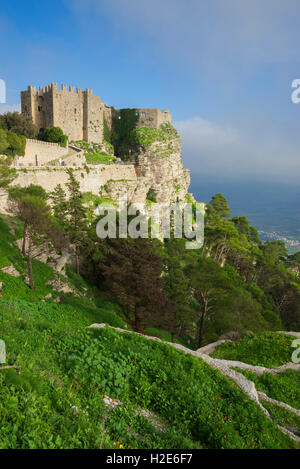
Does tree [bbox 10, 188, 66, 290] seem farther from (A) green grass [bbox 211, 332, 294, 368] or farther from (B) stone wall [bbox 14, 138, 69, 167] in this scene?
(B) stone wall [bbox 14, 138, 69, 167]

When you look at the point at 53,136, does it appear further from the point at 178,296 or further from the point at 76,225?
the point at 178,296

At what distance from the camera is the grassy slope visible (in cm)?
436

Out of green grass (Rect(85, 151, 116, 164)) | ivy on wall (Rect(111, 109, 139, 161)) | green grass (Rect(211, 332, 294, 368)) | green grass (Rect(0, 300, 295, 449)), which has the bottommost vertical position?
green grass (Rect(211, 332, 294, 368))

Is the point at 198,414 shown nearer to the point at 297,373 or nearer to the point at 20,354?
the point at 20,354

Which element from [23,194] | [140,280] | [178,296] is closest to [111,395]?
[140,280]

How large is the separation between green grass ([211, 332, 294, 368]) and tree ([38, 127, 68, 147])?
1348 inches

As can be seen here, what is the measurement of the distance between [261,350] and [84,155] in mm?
32939

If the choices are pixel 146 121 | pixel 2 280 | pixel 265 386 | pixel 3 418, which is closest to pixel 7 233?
pixel 2 280

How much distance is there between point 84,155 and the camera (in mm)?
36594

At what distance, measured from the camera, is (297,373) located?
9859 mm

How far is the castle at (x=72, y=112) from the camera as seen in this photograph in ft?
126

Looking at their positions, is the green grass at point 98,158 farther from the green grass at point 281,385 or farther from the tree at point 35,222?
the green grass at point 281,385

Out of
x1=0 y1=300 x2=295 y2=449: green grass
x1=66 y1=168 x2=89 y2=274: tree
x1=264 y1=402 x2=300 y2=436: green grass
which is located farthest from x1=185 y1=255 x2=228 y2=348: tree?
x1=264 y1=402 x2=300 y2=436: green grass

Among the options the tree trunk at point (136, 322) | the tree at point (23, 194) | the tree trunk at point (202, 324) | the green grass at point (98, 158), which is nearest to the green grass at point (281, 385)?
the tree trunk at point (136, 322)
